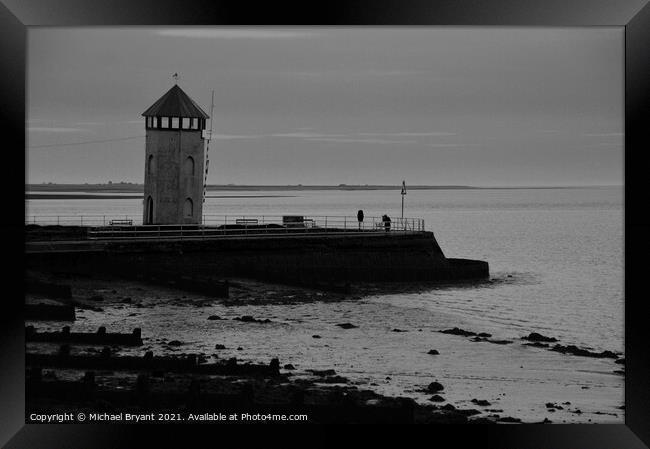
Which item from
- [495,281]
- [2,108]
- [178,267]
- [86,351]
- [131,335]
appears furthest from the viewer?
[495,281]

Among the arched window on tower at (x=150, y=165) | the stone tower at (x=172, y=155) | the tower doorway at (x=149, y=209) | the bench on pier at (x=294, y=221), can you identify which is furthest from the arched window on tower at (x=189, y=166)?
the bench on pier at (x=294, y=221)

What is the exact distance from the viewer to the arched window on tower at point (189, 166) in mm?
32125

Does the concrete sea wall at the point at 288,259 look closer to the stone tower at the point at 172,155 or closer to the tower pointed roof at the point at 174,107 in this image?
the stone tower at the point at 172,155

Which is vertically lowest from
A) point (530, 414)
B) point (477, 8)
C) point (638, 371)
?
point (530, 414)

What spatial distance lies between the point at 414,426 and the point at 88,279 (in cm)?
1777

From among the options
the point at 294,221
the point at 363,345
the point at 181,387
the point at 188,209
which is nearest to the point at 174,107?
the point at 188,209

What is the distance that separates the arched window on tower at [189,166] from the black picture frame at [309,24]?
2219cm

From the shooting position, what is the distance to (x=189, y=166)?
32.2 metres

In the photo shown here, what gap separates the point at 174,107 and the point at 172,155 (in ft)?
5.53

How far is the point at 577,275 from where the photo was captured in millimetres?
50250

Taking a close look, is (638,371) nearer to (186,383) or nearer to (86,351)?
(186,383)

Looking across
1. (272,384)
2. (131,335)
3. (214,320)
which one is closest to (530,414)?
(272,384)

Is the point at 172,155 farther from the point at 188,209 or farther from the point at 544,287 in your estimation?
the point at 544,287

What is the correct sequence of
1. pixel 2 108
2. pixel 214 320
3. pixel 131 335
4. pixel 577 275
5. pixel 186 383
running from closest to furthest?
pixel 2 108
pixel 186 383
pixel 131 335
pixel 214 320
pixel 577 275
